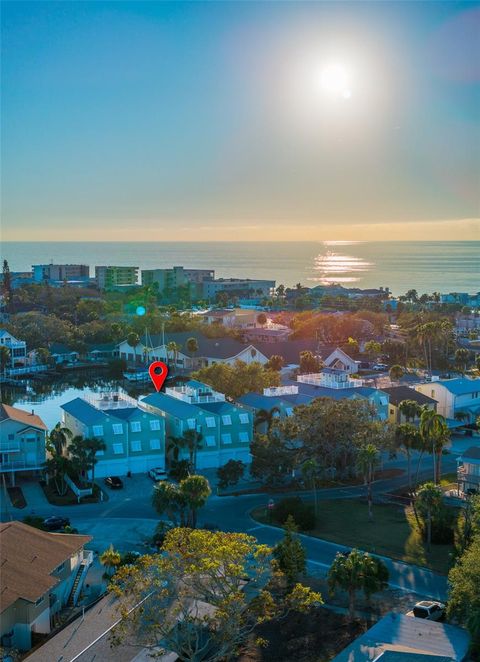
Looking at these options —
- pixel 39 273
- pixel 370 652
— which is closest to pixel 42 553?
pixel 370 652

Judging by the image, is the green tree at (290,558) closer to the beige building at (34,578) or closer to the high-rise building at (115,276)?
the beige building at (34,578)

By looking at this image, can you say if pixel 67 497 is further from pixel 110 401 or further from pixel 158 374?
pixel 158 374

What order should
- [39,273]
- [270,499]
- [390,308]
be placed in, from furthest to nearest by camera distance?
1. [39,273]
2. [390,308]
3. [270,499]

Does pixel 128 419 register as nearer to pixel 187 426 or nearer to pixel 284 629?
pixel 187 426

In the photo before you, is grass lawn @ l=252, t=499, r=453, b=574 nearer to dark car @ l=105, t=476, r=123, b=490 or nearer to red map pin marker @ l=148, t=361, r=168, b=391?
dark car @ l=105, t=476, r=123, b=490

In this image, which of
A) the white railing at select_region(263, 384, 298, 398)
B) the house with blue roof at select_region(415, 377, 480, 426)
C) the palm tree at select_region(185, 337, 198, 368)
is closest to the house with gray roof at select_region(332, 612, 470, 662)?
the white railing at select_region(263, 384, 298, 398)

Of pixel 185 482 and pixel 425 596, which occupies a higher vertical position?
pixel 185 482
